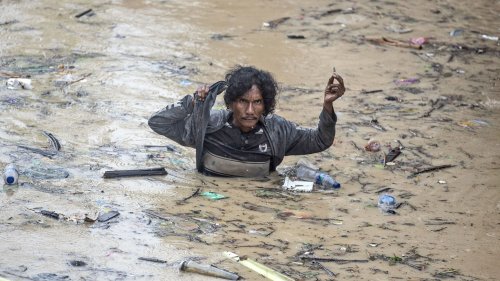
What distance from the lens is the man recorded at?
6.89m

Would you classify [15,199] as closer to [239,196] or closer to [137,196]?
[137,196]

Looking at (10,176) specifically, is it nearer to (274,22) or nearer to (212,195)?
(212,195)

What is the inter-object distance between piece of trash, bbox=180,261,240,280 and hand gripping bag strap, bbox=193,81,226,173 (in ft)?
6.47

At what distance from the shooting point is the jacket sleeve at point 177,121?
6.94 meters

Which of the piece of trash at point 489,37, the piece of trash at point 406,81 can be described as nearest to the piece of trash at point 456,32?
the piece of trash at point 489,37

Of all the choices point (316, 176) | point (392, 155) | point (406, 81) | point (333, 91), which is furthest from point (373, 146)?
point (406, 81)

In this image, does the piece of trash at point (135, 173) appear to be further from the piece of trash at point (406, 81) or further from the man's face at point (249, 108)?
the piece of trash at point (406, 81)

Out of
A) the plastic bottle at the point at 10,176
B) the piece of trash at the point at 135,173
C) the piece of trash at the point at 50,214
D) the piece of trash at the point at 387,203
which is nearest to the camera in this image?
the piece of trash at the point at 50,214

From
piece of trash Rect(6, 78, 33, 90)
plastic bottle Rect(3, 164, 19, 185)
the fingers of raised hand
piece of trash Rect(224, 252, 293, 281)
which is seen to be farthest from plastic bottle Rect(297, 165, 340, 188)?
piece of trash Rect(6, 78, 33, 90)

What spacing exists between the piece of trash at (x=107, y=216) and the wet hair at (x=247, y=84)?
1.49 m

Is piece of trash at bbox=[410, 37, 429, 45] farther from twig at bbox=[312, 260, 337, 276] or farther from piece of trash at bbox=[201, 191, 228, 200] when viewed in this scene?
twig at bbox=[312, 260, 337, 276]

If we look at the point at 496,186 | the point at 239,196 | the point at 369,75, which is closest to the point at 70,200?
the point at 239,196

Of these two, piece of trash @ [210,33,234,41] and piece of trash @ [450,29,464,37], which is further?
piece of trash @ [450,29,464,37]

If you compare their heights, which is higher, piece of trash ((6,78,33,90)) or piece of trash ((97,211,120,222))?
piece of trash ((97,211,120,222))
